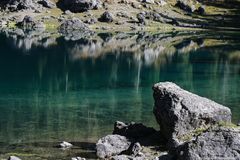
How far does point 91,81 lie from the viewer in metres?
83.3

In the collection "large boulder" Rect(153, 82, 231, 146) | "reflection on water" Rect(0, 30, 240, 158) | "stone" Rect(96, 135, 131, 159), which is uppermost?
"large boulder" Rect(153, 82, 231, 146)

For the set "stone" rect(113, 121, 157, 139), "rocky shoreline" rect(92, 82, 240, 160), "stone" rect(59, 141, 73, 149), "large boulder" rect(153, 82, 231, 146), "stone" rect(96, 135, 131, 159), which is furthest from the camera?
"stone" rect(113, 121, 157, 139)

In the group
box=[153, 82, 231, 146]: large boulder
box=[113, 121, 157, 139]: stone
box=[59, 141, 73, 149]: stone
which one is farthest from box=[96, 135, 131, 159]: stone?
box=[153, 82, 231, 146]: large boulder

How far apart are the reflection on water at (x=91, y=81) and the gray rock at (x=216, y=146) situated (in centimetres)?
1515

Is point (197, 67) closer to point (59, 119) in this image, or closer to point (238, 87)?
point (238, 87)

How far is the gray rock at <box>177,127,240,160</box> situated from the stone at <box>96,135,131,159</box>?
43.4ft

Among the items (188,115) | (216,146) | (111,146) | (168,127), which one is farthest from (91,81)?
(216,146)

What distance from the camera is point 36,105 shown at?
60.8m

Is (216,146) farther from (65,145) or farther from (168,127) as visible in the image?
(65,145)

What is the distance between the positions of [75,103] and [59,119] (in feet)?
35.3

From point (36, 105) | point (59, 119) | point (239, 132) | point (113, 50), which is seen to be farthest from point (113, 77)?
point (239, 132)

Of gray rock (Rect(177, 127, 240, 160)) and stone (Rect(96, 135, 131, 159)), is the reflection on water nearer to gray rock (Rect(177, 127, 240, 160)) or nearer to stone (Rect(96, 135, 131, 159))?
stone (Rect(96, 135, 131, 159))

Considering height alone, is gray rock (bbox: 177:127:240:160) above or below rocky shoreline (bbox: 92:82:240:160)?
above

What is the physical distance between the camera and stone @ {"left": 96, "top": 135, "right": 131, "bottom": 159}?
36.8 m
